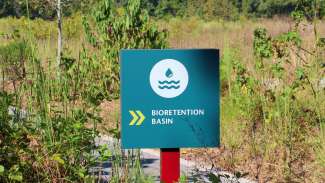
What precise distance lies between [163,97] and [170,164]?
1.46ft

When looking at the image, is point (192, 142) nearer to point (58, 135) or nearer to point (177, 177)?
point (177, 177)

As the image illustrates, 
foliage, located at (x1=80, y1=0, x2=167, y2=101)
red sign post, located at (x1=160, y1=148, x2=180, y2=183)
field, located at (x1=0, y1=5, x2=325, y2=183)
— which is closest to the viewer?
red sign post, located at (x1=160, y1=148, x2=180, y2=183)

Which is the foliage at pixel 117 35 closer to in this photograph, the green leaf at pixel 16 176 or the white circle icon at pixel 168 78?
the green leaf at pixel 16 176

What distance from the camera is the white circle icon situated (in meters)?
3.48

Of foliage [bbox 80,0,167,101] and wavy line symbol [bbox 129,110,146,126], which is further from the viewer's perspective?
foliage [bbox 80,0,167,101]

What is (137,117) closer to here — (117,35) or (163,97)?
(163,97)

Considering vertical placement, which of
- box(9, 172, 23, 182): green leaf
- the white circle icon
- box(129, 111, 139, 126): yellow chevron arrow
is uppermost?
the white circle icon

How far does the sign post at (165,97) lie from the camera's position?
348cm

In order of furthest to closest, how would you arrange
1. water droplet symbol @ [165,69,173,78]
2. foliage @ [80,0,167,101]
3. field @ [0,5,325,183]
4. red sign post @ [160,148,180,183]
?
foliage @ [80,0,167,101] < field @ [0,5,325,183] < red sign post @ [160,148,180,183] < water droplet symbol @ [165,69,173,78]

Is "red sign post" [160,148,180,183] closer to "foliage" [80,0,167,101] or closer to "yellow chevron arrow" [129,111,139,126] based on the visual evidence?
"yellow chevron arrow" [129,111,139,126]

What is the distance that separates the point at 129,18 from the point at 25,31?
6107mm

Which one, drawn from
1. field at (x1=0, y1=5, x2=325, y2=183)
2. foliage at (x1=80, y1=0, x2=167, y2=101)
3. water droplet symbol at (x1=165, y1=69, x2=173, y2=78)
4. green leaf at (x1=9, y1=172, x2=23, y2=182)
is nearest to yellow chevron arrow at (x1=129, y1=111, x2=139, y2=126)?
water droplet symbol at (x1=165, y1=69, x2=173, y2=78)

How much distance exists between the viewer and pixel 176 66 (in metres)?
3.50

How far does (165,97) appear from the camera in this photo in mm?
3494
